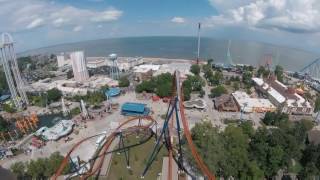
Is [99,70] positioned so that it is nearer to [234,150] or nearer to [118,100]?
[118,100]

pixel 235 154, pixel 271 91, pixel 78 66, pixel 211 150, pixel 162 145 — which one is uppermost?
pixel 78 66

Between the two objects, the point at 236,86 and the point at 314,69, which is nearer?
the point at 236,86

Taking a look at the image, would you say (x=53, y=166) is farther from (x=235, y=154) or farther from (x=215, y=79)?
(x=215, y=79)

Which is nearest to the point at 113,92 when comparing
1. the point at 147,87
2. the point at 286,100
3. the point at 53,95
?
the point at 147,87

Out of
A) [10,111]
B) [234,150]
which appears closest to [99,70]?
[10,111]

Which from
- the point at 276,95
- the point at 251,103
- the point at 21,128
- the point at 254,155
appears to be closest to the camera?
the point at 254,155

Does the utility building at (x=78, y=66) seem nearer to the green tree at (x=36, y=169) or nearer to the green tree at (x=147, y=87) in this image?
the green tree at (x=147, y=87)
